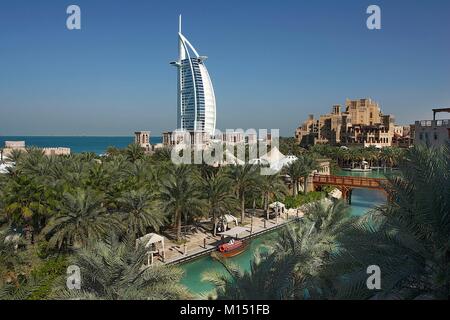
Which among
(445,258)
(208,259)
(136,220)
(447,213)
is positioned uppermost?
(447,213)

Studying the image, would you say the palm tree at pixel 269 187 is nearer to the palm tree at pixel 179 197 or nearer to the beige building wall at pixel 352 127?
the palm tree at pixel 179 197

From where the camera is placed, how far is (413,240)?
5.27 m

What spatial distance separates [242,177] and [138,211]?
320 inches

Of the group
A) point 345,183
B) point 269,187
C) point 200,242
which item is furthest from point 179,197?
point 345,183

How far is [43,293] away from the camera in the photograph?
11289 mm

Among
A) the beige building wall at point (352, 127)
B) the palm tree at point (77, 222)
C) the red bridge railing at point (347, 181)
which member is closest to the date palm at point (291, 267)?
the palm tree at point (77, 222)

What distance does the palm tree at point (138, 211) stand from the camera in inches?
623

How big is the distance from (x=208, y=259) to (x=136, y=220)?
12.7 ft

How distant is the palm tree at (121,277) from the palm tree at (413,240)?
3793mm

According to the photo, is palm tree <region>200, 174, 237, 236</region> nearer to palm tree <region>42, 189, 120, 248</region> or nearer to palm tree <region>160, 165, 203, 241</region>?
palm tree <region>160, 165, 203, 241</region>
